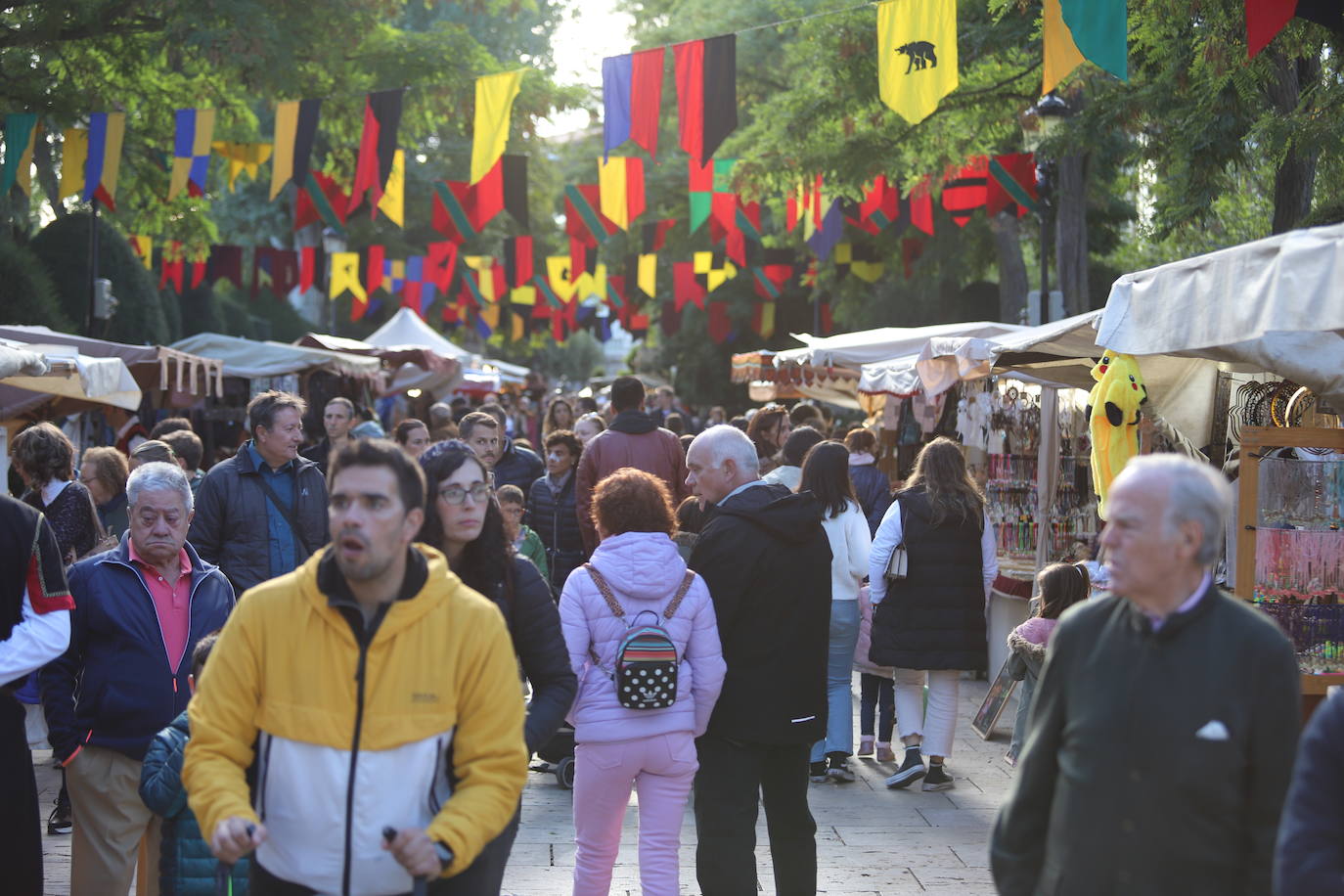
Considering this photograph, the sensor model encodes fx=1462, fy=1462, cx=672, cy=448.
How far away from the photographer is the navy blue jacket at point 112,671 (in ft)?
15.7

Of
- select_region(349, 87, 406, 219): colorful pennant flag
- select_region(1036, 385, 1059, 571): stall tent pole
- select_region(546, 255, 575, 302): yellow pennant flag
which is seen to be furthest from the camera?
select_region(546, 255, 575, 302): yellow pennant flag

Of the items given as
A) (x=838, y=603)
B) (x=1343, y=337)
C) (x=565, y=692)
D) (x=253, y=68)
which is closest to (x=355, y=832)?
(x=565, y=692)

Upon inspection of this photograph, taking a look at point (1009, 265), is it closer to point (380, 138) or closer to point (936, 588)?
point (380, 138)

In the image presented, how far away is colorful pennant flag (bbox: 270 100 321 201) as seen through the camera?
1647cm

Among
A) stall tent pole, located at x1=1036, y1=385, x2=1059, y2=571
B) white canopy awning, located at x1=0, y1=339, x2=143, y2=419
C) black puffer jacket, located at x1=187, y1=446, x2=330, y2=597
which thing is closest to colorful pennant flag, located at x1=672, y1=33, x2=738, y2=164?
stall tent pole, located at x1=1036, y1=385, x2=1059, y2=571

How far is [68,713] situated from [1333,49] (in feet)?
27.7

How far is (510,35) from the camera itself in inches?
1823

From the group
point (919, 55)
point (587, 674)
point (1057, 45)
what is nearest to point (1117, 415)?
point (587, 674)

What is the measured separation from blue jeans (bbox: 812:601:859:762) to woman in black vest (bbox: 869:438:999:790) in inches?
7.9

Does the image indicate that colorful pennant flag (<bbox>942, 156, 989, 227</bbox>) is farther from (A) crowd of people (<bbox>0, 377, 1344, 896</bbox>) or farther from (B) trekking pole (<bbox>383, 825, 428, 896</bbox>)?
(B) trekking pole (<bbox>383, 825, 428, 896</bbox>)

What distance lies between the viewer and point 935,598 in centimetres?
813

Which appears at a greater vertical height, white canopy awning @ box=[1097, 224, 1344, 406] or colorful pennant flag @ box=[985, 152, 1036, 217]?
colorful pennant flag @ box=[985, 152, 1036, 217]

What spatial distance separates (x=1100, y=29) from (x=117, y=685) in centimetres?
707

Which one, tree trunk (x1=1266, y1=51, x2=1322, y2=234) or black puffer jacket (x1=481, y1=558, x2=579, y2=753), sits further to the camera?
tree trunk (x1=1266, y1=51, x2=1322, y2=234)
